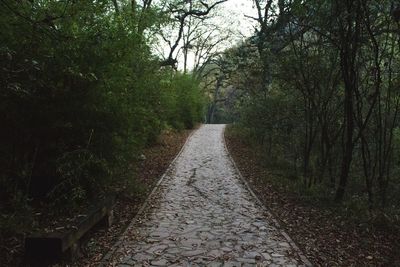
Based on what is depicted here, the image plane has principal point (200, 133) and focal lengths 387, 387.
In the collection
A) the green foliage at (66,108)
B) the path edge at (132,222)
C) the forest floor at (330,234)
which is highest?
the green foliage at (66,108)

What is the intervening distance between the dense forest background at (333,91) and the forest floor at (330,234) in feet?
1.59

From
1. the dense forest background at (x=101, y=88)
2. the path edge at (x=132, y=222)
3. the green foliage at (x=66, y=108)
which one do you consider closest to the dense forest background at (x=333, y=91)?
the dense forest background at (x=101, y=88)

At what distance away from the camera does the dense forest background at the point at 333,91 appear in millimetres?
8273

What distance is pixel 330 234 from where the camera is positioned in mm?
6898

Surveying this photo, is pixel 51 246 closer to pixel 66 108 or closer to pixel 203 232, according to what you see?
pixel 66 108

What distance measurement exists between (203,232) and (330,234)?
2268mm

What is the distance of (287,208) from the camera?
867 centimetres

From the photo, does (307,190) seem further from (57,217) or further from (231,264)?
(57,217)

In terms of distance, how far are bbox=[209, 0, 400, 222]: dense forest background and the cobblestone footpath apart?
7.17ft

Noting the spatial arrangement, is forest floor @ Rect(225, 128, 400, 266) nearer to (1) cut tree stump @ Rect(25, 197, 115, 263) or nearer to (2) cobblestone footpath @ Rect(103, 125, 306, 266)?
(2) cobblestone footpath @ Rect(103, 125, 306, 266)

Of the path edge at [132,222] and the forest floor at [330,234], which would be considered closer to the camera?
the path edge at [132,222]

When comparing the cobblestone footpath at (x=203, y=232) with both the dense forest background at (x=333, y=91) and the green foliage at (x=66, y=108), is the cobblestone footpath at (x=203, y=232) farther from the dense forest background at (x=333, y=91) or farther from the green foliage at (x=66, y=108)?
the dense forest background at (x=333, y=91)

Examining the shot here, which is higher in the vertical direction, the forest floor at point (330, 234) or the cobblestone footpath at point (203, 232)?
the forest floor at point (330, 234)

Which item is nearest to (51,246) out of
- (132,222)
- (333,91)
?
(132,222)
